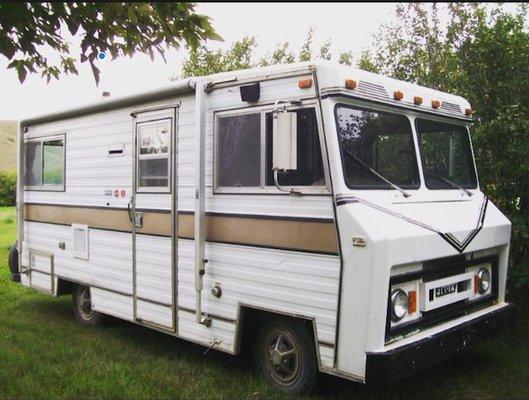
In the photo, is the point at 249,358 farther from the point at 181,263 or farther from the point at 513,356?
the point at 513,356

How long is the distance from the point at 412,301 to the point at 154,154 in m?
2.78

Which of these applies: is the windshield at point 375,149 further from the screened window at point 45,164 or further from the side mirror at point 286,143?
the screened window at point 45,164

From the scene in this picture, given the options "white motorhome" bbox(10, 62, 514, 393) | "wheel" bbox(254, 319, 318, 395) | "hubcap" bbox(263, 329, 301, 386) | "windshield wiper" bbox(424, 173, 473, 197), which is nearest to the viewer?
"white motorhome" bbox(10, 62, 514, 393)

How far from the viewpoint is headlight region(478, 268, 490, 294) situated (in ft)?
16.7

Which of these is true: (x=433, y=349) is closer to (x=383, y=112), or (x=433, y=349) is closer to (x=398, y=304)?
(x=398, y=304)

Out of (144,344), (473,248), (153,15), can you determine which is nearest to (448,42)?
(473,248)

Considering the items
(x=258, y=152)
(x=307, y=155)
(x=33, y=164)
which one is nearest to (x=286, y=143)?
(x=307, y=155)

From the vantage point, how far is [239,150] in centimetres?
483

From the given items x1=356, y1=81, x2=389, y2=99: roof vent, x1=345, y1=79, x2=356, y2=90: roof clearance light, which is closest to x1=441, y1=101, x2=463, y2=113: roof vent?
x1=356, y1=81, x2=389, y2=99: roof vent

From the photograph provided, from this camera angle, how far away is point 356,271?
13.0 ft

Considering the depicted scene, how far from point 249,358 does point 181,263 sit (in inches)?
42.8

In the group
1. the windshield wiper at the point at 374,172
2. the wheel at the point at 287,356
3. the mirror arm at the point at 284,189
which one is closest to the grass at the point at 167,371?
the wheel at the point at 287,356

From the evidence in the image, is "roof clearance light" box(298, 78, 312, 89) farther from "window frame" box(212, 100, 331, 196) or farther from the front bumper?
the front bumper

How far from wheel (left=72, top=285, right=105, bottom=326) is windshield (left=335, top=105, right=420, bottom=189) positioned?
3.79 metres
